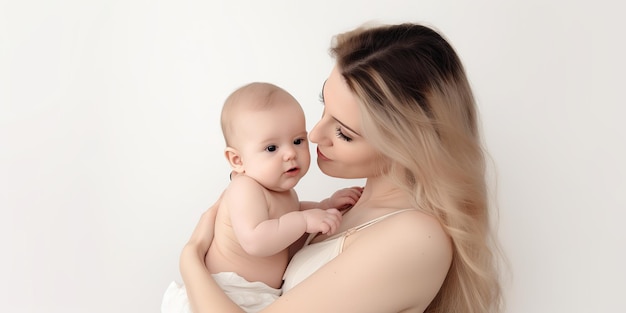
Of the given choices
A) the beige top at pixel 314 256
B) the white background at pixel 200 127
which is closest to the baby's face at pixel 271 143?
the beige top at pixel 314 256

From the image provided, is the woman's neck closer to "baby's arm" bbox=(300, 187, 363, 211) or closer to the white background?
"baby's arm" bbox=(300, 187, 363, 211)

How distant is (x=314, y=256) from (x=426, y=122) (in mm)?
625

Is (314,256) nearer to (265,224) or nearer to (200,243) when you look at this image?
(265,224)

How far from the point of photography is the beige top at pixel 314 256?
8.25 ft

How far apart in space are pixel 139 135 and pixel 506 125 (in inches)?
77.1

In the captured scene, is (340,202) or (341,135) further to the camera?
(340,202)

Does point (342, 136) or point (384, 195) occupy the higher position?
point (342, 136)

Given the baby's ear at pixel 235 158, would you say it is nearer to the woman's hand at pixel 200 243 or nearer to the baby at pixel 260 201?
the baby at pixel 260 201

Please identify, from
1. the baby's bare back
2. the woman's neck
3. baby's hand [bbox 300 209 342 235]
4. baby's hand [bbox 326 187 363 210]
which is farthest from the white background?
baby's hand [bbox 300 209 342 235]

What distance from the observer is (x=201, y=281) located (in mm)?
2482

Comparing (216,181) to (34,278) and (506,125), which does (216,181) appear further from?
(506,125)

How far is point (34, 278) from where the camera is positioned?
3.89 metres

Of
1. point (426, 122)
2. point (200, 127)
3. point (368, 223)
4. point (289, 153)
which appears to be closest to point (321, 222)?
point (368, 223)

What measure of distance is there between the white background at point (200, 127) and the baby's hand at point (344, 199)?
40.0 inches
